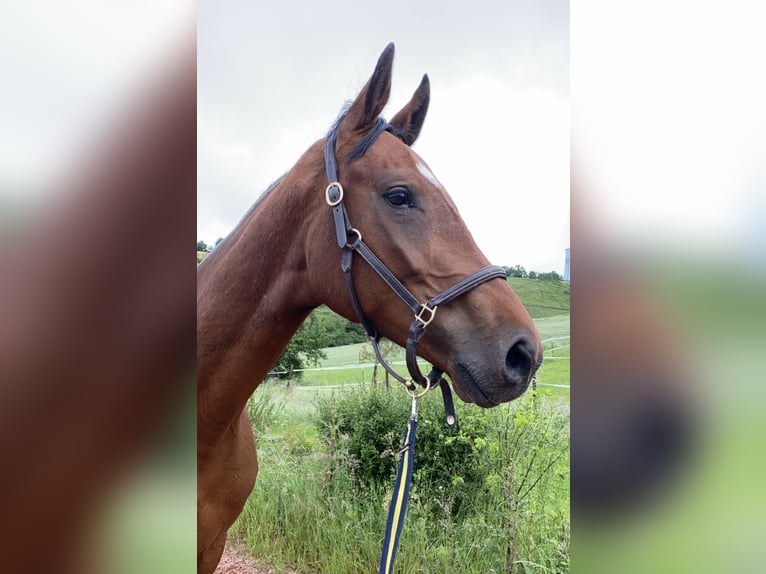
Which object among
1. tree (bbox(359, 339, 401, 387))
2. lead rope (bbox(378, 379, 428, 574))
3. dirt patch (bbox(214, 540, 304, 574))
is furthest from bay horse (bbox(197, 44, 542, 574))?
dirt patch (bbox(214, 540, 304, 574))

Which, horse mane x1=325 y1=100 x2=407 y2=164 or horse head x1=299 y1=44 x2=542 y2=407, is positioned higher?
horse mane x1=325 y1=100 x2=407 y2=164

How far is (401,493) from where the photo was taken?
4.63 ft

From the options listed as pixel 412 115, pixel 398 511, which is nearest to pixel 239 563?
pixel 398 511

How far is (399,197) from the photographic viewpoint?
1.62 metres

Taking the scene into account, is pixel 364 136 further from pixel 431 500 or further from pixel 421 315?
pixel 431 500

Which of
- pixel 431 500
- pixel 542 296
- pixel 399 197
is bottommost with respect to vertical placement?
pixel 431 500

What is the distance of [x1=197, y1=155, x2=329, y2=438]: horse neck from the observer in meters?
1.68

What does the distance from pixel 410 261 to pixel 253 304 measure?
632 mm

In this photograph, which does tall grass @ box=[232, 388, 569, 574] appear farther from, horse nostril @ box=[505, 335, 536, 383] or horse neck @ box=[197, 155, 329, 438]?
horse neck @ box=[197, 155, 329, 438]
